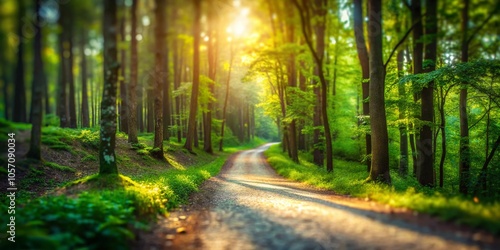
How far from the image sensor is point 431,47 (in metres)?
13.5

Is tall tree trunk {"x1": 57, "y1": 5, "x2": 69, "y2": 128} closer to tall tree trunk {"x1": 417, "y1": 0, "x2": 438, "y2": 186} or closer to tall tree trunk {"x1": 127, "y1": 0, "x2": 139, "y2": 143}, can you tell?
tall tree trunk {"x1": 127, "y1": 0, "x2": 139, "y2": 143}

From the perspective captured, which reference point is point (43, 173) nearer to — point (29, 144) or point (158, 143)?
point (29, 144)

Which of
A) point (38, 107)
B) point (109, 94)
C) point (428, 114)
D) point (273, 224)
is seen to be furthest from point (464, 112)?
point (38, 107)

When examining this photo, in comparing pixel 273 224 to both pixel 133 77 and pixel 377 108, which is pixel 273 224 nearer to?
pixel 377 108

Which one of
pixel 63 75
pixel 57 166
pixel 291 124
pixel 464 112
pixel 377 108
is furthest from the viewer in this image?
pixel 63 75

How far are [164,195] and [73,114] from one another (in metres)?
21.5

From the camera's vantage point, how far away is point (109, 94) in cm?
844

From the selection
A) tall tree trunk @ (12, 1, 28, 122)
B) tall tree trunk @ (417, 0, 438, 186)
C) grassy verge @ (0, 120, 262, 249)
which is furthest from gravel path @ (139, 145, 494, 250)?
tall tree trunk @ (12, 1, 28, 122)

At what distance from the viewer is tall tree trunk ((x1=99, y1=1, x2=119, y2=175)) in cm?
837

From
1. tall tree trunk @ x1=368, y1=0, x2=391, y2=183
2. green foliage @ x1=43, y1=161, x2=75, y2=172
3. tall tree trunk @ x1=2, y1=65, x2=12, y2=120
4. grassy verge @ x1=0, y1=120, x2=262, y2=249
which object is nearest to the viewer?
grassy verge @ x1=0, y1=120, x2=262, y2=249

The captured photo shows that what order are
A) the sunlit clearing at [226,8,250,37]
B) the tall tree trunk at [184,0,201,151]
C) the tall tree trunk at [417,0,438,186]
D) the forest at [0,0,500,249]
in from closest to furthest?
the forest at [0,0,500,249], the tall tree trunk at [417,0,438,186], the tall tree trunk at [184,0,201,151], the sunlit clearing at [226,8,250,37]

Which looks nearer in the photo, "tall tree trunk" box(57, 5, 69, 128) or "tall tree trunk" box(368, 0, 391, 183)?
"tall tree trunk" box(368, 0, 391, 183)

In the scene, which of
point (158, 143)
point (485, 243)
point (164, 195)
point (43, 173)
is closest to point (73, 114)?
point (158, 143)

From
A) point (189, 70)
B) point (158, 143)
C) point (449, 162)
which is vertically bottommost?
point (449, 162)
